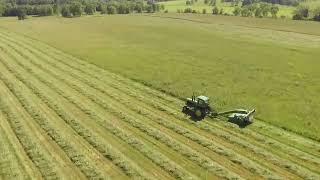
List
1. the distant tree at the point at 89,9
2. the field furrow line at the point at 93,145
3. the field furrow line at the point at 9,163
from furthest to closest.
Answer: the distant tree at the point at 89,9 < the field furrow line at the point at 93,145 < the field furrow line at the point at 9,163

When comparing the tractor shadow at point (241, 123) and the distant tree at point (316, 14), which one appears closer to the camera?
the tractor shadow at point (241, 123)

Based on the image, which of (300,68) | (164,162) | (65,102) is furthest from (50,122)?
(300,68)

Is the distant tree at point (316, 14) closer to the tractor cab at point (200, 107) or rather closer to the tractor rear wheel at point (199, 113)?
the tractor cab at point (200, 107)

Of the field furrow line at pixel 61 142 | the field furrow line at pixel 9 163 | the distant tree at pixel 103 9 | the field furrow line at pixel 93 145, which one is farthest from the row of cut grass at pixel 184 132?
the distant tree at pixel 103 9

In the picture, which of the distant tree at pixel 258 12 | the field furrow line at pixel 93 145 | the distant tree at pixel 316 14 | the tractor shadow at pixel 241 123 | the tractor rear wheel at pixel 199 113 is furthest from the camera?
the distant tree at pixel 258 12

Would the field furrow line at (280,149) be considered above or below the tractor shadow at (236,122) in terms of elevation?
below

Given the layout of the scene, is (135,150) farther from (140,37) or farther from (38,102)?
(140,37)

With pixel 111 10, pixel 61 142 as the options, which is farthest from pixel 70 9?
pixel 61 142

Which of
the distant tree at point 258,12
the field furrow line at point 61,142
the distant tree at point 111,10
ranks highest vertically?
the field furrow line at point 61,142
